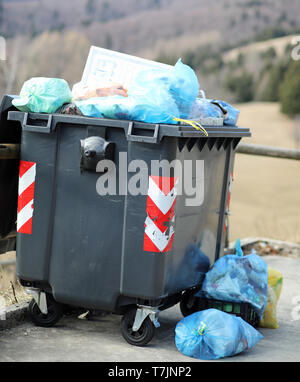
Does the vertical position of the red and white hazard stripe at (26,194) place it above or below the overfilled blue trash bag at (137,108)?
below

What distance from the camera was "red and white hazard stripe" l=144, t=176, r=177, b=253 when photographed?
3.58m

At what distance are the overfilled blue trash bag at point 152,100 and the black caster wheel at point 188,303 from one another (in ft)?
4.03

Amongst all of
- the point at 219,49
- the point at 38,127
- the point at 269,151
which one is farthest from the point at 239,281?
the point at 219,49

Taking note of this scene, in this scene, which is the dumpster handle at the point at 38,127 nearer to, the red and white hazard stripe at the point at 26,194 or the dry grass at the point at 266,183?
the red and white hazard stripe at the point at 26,194

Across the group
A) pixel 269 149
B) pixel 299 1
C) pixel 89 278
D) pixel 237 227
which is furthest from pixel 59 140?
pixel 299 1

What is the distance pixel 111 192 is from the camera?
12.1ft

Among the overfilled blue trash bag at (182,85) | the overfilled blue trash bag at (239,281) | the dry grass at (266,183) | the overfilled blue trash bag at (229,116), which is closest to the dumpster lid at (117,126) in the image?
the overfilled blue trash bag at (182,85)

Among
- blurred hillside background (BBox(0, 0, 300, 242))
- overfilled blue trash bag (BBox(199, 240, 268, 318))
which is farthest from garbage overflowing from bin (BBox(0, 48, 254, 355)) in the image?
blurred hillside background (BBox(0, 0, 300, 242))

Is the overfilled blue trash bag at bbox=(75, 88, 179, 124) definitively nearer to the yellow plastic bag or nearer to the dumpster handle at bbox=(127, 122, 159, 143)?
the dumpster handle at bbox=(127, 122, 159, 143)

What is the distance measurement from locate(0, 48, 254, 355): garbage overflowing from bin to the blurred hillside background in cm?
1305

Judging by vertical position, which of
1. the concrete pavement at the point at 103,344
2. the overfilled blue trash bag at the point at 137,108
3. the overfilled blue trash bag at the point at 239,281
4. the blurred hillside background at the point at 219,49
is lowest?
the concrete pavement at the point at 103,344

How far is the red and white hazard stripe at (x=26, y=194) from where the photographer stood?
12.5 ft

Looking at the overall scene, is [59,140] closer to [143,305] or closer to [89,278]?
[89,278]

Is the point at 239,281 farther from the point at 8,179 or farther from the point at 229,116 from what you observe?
the point at 8,179
